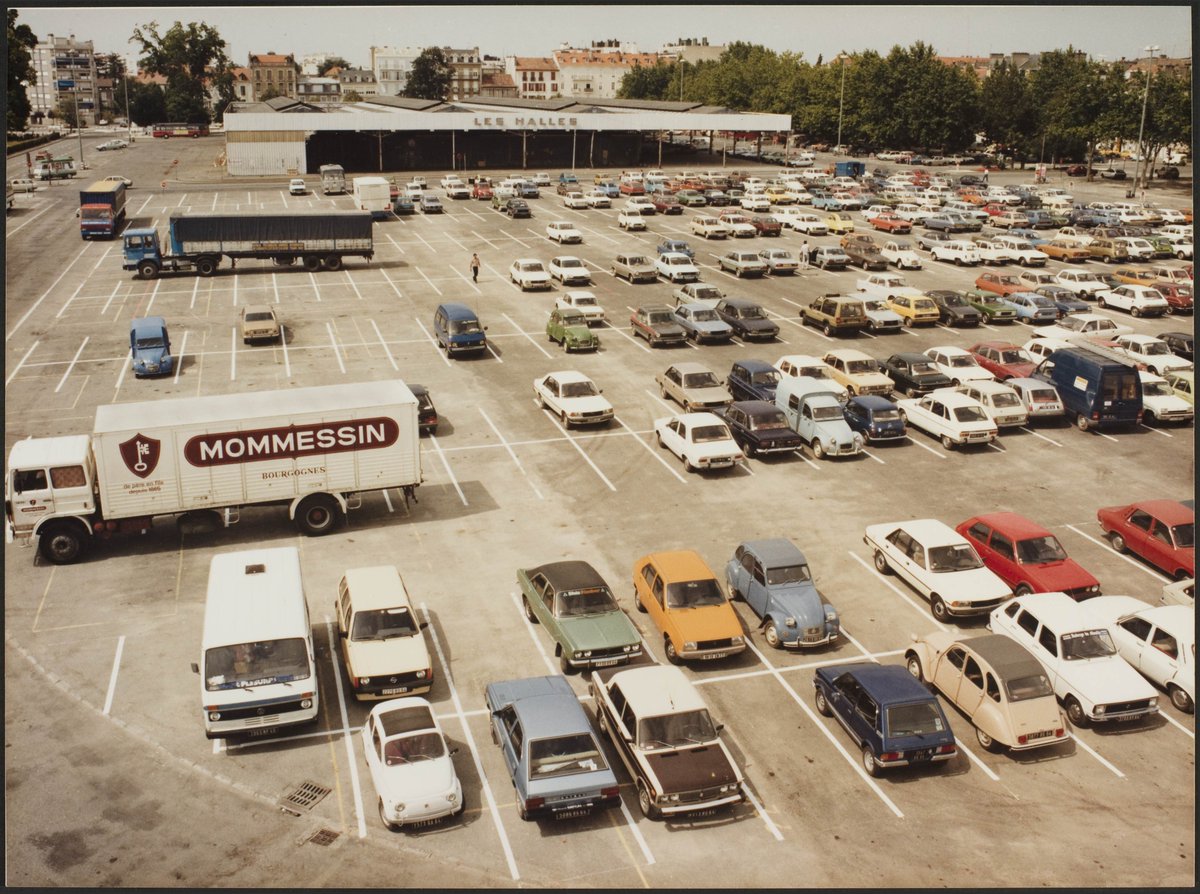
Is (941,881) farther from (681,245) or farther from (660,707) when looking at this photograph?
(681,245)

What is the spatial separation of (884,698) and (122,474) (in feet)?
57.1

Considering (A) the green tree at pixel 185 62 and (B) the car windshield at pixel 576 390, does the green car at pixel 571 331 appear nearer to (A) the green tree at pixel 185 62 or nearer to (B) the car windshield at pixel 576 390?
(B) the car windshield at pixel 576 390

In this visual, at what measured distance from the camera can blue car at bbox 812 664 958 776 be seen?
16875 millimetres

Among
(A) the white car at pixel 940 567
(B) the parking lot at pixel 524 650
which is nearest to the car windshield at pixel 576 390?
(B) the parking lot at pixel 524 650

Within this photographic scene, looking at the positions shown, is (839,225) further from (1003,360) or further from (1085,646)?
(1085,646)

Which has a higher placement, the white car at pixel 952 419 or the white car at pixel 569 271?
the white car at pixel 569 271

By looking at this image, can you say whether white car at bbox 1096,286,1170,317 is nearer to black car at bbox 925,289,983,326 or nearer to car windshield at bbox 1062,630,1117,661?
black car at bbox 925,289,983,326

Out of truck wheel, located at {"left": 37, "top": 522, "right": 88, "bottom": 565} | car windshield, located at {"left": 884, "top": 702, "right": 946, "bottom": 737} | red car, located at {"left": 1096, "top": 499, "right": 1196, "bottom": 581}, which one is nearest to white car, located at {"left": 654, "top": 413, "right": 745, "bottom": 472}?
red car, located at {"left": 1096, "top": 499, "right": 1196, "bottom": 581}

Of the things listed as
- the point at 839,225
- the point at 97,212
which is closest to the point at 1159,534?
the point at 839,225

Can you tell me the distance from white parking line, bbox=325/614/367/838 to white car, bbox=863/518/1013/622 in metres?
12.3

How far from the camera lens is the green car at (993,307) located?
45688 mm

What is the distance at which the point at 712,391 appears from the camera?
113 ft

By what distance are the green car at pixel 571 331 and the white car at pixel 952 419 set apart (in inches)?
524

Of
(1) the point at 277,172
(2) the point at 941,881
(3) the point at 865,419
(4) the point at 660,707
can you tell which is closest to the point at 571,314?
(3) the point at 865,419
